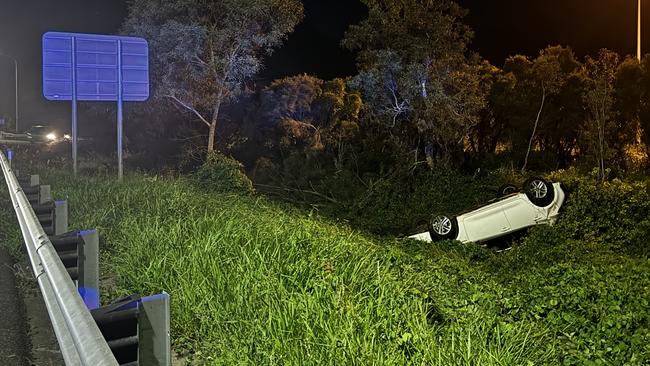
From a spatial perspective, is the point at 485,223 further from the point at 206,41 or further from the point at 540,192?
the point at 206,41

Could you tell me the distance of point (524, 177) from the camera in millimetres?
17547

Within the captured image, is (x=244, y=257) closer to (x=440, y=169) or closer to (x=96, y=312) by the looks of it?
(x=96, y=312)

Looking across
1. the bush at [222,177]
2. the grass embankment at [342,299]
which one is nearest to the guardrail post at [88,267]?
the grass embankment at [342,299]

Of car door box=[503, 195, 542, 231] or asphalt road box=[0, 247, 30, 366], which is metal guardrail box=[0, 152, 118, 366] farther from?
car door box=[503, 195, 542, 231]

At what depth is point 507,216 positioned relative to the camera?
12984mm

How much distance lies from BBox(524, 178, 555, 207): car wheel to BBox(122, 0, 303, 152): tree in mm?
13547

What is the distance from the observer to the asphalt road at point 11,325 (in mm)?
4770

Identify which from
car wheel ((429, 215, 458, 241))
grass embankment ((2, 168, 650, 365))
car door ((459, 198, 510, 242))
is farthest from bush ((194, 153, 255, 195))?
grass embankment ((2, 168, 650, 365))

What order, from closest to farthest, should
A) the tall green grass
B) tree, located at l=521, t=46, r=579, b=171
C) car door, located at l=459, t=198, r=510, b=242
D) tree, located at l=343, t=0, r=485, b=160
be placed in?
the tall green grass < car door, located at l=459, t=198, r=510, b=242 < tree, located at l=343, t=0, r=485, b=160 < tree, located at l=521, t=46, r=579, b=171

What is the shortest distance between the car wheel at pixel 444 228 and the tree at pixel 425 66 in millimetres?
5827

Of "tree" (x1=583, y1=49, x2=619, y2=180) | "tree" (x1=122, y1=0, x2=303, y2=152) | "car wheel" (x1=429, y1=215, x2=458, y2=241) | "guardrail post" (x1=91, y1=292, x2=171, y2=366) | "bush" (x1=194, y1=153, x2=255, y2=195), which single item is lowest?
"car wheel" (x1=429, y1=215, x2=458, y2=241)

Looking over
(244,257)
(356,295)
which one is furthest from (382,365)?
(244,257)

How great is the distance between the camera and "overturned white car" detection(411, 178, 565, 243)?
42.1 ft

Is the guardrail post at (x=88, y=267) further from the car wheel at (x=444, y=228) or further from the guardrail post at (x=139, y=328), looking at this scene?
the car wheel at (x=444, y=228)
